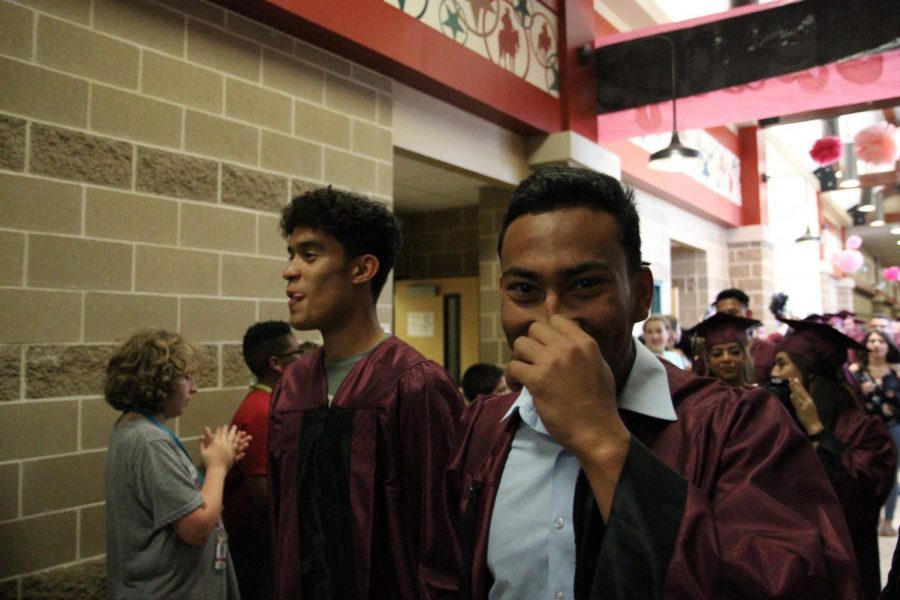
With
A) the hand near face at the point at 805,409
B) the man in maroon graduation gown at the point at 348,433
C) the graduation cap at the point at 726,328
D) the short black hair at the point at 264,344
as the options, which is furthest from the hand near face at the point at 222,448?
the graduation cap at the point at 726,328

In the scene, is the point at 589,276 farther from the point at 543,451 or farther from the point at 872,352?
the point at 872,352

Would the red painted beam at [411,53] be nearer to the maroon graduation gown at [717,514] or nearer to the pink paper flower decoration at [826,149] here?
the maroon graduation gown at [717,514]

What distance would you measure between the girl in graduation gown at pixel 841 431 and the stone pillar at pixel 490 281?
97.0 inches

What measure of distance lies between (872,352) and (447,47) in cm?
437

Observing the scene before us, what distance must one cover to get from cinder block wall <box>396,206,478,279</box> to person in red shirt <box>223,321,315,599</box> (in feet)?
12.4

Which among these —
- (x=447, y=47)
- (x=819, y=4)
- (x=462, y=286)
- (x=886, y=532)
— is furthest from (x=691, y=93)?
(x=886, y=532)

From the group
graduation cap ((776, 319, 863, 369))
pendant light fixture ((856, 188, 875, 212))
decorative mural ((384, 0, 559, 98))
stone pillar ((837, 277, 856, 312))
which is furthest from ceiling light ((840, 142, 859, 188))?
graduation cap ((776, 319, 863, 369))

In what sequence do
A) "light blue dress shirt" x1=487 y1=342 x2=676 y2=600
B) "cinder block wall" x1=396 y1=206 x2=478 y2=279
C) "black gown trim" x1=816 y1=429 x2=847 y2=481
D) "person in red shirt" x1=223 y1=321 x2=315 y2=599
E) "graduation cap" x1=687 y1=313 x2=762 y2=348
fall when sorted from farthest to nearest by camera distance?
1. "cinder block wall" x1=396 y1=206 x2=478 y2=279
2. "graduation cap" x1=687 y1=313 x2=762 y2=348
3. "black gown trim" x1=816 y1=429 x2=847 y2=481
4. "person in red shirt" x1=223 y1=321 x2=315 y2=599
5. "light blue dress shirt" x1=487 y1=342 x2=676 y2=600

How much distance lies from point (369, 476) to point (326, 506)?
0.14 metres

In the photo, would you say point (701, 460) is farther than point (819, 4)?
No

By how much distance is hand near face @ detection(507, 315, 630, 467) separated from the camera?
2.49 ft

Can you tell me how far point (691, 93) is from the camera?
4.39 meters

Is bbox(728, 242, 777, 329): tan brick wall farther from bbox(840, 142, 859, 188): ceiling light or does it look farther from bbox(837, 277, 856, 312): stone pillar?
bbox(837, 277, 856, 312): stone pillar

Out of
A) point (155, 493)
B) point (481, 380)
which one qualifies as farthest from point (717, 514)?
point (481, 380)
